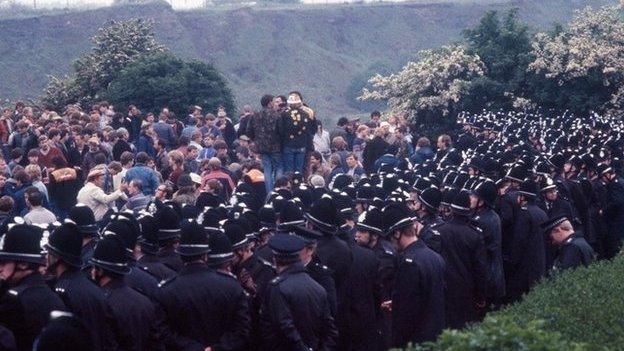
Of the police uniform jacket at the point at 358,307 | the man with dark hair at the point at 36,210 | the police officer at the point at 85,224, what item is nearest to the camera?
the police officer at the point at 85,224

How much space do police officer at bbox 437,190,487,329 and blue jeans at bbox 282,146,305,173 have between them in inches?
356

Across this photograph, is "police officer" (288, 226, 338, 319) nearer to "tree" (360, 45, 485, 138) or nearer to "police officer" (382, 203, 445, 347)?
"police officer" (382, 203, 445, 347)

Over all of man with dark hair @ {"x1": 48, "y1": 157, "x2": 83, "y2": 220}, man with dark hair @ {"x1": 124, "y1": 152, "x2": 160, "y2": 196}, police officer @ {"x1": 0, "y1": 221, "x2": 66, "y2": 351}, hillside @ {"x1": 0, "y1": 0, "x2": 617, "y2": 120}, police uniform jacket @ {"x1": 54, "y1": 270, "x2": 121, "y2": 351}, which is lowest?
hillside @ {"x1": 0, "y1": 0, "x2": 617, "y2": 120}

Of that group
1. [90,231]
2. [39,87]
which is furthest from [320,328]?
[39,87]

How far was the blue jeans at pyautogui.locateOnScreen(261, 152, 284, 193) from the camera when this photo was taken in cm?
2111

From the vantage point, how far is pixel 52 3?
8375cm

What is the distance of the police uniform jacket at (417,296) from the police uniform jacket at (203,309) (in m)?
1.84

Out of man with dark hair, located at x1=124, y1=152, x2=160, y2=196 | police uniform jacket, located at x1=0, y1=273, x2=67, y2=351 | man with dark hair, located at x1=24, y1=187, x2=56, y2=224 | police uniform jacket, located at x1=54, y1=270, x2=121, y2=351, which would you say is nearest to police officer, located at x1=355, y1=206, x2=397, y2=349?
police uniform jacket, located at x1=54, y1=270, x2=121, y2=351

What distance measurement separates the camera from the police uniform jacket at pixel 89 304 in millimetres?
8570

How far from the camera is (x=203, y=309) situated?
368 inches

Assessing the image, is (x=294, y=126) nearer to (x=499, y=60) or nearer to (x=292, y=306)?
(x=292, y=306)

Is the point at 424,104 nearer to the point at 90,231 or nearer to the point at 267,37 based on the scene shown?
the point at 90,231

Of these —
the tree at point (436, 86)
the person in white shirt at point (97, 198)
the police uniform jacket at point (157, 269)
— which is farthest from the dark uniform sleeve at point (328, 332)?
the tree at point (436, 86)

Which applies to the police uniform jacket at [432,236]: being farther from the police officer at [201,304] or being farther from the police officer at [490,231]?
the police officer at [201,304]
